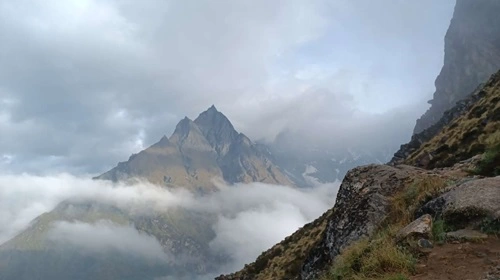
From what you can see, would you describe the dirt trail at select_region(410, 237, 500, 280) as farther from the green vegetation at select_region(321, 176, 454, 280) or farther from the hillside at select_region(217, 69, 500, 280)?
the green vegetation at select_region(321, 176, 454, 280)

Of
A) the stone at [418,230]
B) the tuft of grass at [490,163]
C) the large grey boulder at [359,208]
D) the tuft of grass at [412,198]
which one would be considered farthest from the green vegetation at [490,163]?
the stone at [418,230]

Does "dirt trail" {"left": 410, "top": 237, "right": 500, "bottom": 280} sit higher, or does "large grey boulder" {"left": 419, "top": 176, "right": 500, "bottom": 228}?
"large grey boulder" {"left": 419, "top": 176, "right": 500, "bottom": 228}

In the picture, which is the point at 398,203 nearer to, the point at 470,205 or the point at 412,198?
the point at 412,198

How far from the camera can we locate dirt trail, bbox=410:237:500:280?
7.12m

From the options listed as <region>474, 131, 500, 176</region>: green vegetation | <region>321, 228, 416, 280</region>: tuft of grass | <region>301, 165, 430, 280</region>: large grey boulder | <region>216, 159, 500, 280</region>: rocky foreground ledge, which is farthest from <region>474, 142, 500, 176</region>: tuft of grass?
<region>321, 228, 416, 280</region>: tuft of grass

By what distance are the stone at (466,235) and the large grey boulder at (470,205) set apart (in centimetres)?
30

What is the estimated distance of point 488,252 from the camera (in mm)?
7762

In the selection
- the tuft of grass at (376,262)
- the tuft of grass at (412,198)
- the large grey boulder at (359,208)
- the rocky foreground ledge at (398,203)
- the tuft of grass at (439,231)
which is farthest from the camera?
the large grey boulder at (359,208)

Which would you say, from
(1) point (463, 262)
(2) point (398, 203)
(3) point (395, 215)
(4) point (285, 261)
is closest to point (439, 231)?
(1) point (463, 262)

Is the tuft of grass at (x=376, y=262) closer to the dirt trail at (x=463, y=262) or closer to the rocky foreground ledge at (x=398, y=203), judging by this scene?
the dirt trail at (x=463, y=262)

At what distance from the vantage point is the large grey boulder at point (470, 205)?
28.8 ft

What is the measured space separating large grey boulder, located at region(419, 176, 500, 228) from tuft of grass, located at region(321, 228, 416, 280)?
1.42 m

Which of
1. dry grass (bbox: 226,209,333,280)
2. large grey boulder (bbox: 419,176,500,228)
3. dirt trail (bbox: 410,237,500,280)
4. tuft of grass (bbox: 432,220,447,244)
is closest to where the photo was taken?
dirt trail (bbox: 410,237,500,280)

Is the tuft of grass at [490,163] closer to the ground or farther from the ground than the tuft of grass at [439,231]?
farther from the ground
